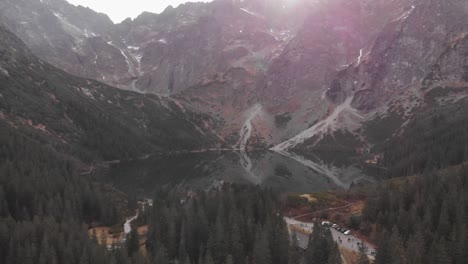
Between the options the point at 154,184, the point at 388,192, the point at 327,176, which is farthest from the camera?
the point at 327,176

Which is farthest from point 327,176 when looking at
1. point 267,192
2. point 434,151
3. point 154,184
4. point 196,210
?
point 196,210

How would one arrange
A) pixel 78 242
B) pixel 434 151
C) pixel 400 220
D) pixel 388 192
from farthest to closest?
pixel 434 151 < pixel 388 192 < pixel 400 220 < pixel 78 242

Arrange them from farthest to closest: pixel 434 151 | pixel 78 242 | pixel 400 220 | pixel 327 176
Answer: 1. pixel 327 176
2. pixel 434 151
3. pixel 400 220
4. pixel 78 242

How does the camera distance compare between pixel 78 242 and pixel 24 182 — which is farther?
pixel 24 182

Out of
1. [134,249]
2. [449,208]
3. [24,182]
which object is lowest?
[134,249]

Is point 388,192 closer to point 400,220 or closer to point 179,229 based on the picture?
point 400,220

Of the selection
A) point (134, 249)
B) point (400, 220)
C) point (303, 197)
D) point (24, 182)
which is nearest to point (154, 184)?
point (24, 182)

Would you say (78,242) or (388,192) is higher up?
(388,192)

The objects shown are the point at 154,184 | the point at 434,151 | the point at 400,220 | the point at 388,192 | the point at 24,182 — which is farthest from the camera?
the point at 154,184

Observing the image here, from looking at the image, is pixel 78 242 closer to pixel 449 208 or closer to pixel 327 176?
pixel 449 208
